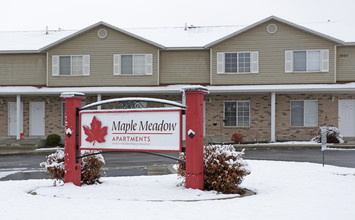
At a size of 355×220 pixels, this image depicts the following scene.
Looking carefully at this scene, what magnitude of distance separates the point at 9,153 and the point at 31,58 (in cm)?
781

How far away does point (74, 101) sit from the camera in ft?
28.3

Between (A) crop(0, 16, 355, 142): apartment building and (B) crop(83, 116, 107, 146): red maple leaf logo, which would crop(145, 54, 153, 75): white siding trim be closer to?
(A) crop(0, 16, 355, 142): apartment building

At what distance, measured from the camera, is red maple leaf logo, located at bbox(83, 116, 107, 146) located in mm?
8391

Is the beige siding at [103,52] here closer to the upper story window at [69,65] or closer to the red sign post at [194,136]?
the upper story window at [69,65]

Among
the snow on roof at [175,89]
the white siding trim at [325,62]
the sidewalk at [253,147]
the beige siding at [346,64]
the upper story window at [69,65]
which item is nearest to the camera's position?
the sidewalk at [253,147]

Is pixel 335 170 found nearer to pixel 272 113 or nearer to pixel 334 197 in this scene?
pixel 334 197

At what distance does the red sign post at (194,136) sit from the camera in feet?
24.7

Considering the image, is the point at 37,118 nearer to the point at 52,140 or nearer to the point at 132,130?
the point at 52,140

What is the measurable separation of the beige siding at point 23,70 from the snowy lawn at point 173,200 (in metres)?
16.4

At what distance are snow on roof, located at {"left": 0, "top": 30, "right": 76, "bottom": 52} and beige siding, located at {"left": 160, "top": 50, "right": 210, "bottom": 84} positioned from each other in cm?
759

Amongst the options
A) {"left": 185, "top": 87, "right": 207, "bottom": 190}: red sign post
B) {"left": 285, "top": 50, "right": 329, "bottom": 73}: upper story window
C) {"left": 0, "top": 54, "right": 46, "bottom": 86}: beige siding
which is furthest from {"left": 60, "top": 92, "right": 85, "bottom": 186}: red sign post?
{"left": 0, "top": 54, "right": 46, "bottom": 86}: beige siding

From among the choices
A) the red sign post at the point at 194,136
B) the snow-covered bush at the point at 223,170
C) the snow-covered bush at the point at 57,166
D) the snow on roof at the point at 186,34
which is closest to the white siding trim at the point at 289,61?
the snow on roof at the point at 186,34

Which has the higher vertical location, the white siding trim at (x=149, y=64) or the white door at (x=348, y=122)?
the white siding trim at (x=149, y=64)

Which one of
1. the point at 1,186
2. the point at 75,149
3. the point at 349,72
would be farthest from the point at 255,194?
the point at 349,72
